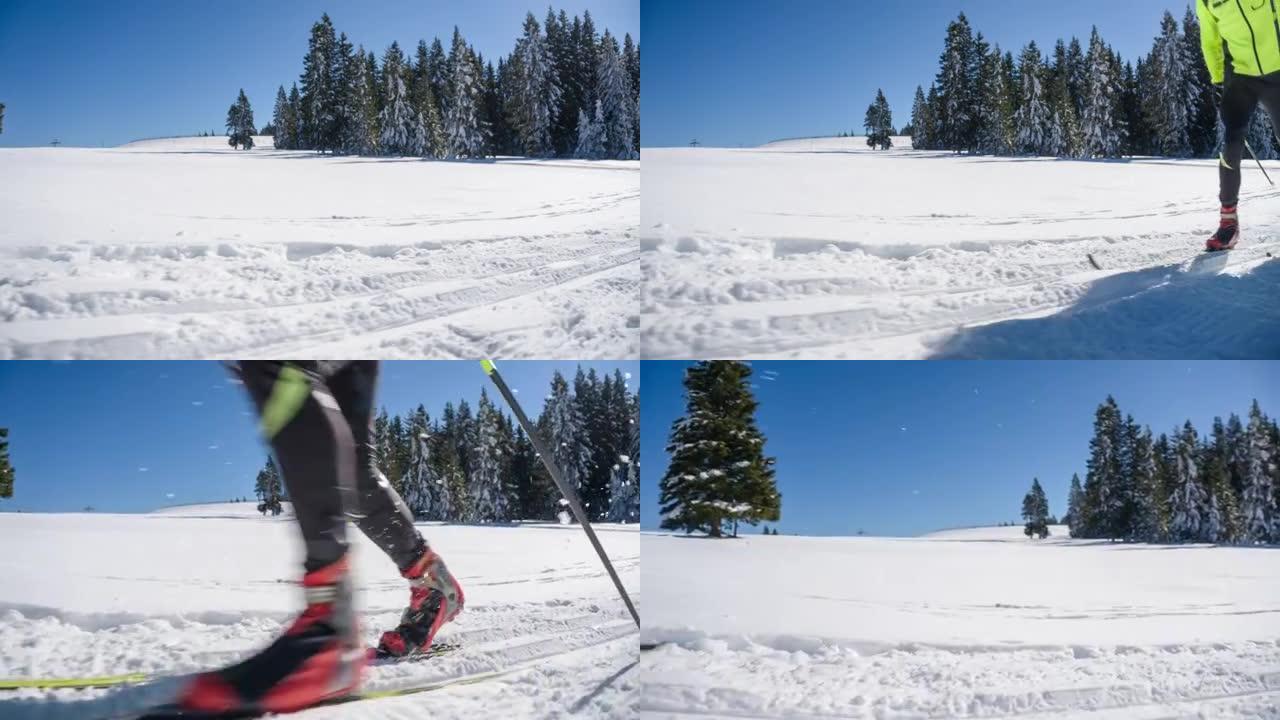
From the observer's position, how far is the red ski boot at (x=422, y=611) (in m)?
2.11

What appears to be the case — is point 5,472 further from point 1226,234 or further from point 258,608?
point 1226,234

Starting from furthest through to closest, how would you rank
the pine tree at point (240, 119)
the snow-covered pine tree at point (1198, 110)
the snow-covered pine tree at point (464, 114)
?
1. the snow-covered pine tree at point (1198, 110)
2. the snow-covered pine tree at point (464, 114)
3. the pine tree at point (240, 119)

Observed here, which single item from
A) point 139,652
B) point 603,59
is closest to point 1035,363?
point 139,652

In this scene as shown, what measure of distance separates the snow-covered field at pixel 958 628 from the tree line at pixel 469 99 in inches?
144

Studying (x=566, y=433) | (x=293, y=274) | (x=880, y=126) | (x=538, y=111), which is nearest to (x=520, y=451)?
(x=566, y=433)

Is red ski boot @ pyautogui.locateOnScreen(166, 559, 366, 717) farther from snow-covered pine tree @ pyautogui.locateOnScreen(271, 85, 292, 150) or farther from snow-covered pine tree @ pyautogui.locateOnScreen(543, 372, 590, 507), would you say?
snow-covered pine tree @ pyautogui.locateOnScreen(271, 85, 292, 150)

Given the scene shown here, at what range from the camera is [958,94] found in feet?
46.9

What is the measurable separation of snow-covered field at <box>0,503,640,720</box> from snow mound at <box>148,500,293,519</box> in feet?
0.04

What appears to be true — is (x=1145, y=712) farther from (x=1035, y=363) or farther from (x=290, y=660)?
(x=290, y=660)

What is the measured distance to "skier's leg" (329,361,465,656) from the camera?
2049mm

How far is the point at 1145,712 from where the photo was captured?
7.11 feet

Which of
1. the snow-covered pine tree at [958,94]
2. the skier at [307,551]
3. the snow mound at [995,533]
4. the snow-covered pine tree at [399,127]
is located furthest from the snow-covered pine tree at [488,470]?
the snow-covered pine tree at [958,94]

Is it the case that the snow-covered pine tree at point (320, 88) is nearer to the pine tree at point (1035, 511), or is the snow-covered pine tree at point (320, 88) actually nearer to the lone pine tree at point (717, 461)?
the lone pine tree at point (717, 461)

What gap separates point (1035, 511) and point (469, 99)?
7658mm
